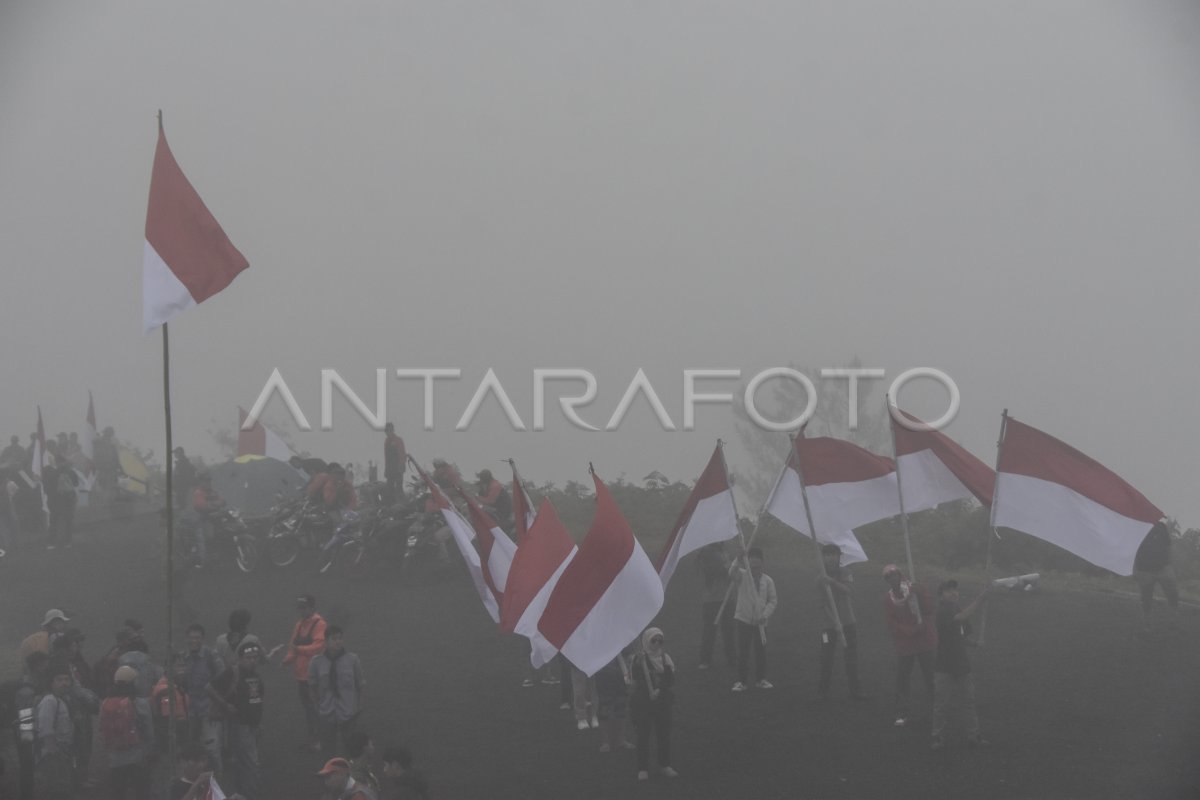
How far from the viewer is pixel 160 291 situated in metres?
11.2

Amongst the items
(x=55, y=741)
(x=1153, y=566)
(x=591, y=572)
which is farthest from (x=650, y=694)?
(x=1153, y=566)

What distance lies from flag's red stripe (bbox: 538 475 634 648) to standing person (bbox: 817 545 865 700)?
110 inches

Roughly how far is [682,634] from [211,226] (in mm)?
8623

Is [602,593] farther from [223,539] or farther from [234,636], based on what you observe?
[223,539]

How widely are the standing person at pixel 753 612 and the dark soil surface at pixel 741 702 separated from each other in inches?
10.4

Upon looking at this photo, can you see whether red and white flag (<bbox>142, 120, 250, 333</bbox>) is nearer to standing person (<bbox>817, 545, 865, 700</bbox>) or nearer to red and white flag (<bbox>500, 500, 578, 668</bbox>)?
red and white flag (<bbox>500, 500, 578, 668</bbox>)

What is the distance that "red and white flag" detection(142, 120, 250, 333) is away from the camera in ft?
36.9

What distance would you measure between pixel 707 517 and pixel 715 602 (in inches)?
55.4

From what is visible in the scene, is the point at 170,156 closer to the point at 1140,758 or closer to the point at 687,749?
the point at 687,749

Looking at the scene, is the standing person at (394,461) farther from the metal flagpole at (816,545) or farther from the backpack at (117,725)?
the backpack at (117,725)

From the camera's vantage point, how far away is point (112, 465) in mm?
27844

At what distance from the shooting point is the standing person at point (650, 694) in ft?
39.7

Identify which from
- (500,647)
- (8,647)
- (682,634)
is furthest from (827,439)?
(8,647)

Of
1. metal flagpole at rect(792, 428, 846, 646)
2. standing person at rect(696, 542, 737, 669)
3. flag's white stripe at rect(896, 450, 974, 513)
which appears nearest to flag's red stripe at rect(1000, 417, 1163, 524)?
flag's white stripe at rect(896, 450, 974, 513)
